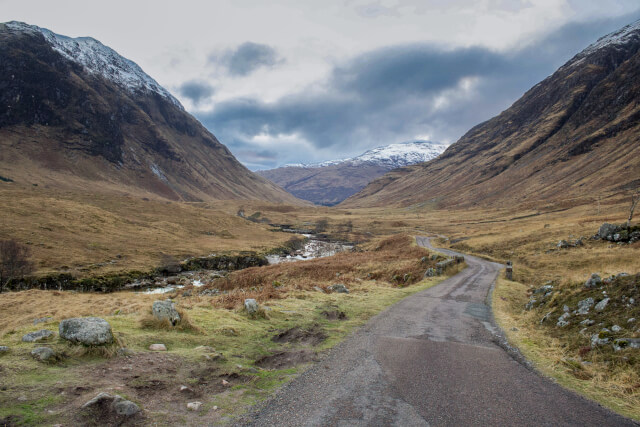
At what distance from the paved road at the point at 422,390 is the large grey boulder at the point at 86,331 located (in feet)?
14.2

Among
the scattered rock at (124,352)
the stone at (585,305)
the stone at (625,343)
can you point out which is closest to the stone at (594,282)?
the stone at (585,305)

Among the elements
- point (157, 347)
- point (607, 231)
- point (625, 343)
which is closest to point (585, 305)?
point (625, 343)

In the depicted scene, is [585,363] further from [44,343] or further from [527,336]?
[44,343]

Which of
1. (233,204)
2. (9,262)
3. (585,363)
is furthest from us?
(233,204)

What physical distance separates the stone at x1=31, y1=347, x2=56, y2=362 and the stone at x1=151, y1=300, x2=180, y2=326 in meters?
3.48

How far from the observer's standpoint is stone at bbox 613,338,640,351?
905cm

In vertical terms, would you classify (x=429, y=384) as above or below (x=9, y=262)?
below

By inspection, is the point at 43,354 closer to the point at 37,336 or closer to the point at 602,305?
the point at 37,336

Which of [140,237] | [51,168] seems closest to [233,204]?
[51,168]

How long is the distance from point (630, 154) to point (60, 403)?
650 feet

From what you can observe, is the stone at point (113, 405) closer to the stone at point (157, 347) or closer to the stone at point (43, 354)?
the stone at point (43, 354)

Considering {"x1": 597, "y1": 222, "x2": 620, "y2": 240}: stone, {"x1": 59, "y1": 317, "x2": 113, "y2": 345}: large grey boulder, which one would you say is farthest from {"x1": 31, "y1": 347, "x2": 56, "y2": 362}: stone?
{"x1": 597, "y1": 222, "x2": 620, "y2": 240}: stone

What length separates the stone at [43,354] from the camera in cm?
665

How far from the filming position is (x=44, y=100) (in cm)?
17875
